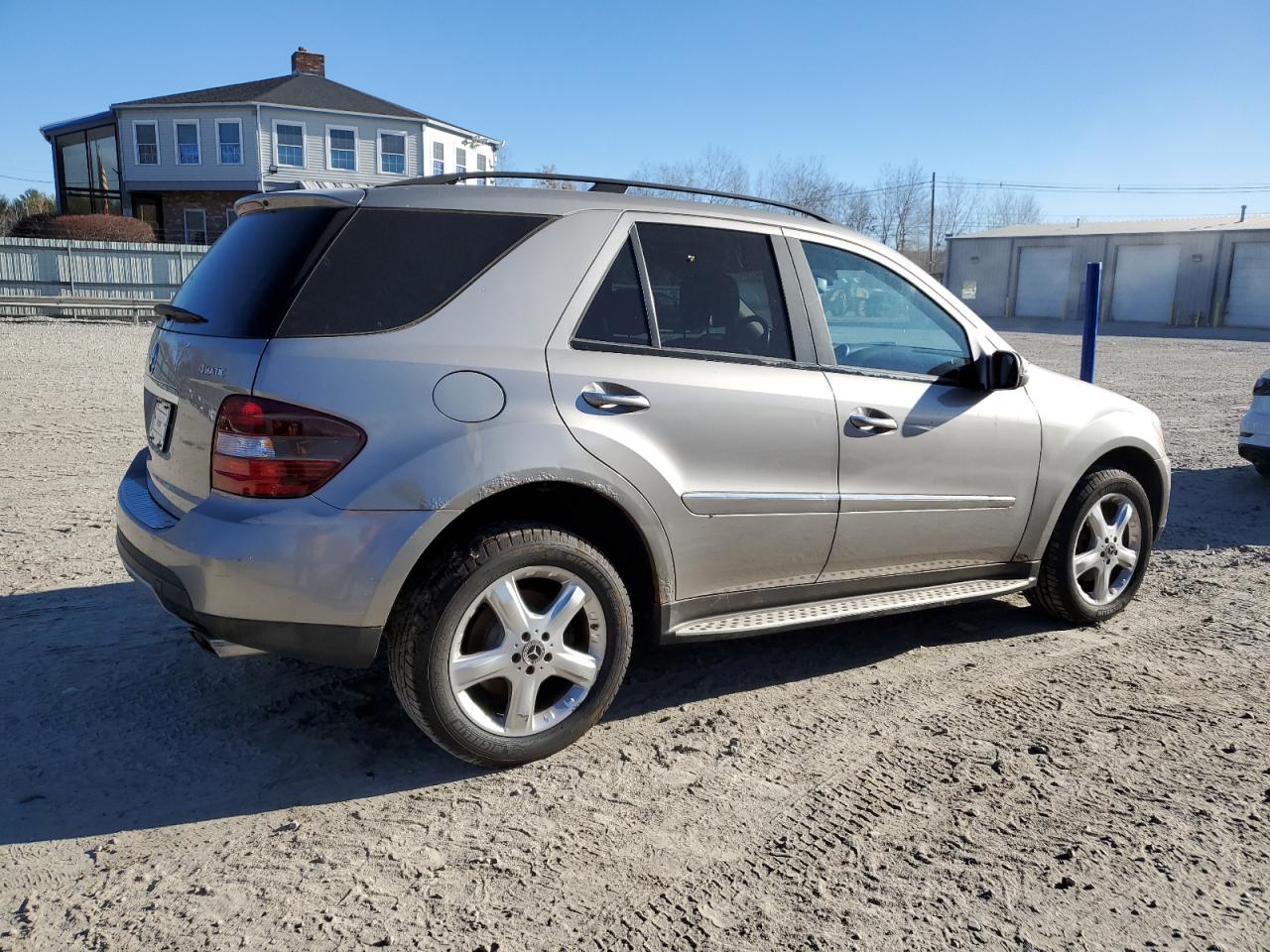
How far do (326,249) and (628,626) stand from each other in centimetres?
162

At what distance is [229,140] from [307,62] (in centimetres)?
578

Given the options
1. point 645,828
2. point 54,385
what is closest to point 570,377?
point 645,828

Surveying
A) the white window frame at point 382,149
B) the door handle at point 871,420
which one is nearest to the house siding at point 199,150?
the white window frame at point 382,149

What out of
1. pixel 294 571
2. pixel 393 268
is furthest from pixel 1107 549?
pixel 294 571

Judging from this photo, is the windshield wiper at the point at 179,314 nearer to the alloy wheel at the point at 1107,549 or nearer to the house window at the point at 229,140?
the alloy wheel at the point at 1107,549

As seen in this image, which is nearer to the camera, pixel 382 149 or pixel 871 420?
pixel 871 420

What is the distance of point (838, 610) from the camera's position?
4.09m

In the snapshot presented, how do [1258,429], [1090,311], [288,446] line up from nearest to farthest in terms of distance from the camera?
[288,446] < [1258,429] < [1090,311]

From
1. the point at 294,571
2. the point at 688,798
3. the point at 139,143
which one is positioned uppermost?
the point at 139,143

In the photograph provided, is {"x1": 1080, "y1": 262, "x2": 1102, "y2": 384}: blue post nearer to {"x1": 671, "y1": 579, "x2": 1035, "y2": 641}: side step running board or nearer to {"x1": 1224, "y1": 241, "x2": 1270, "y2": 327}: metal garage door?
{"x1": 671, "y1": 579, "x2": 1035, "y2": 641}: side step running board

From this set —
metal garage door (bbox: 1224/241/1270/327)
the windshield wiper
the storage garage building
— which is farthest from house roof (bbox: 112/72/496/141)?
the windshield wiper

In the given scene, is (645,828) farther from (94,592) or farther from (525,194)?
(94,592)

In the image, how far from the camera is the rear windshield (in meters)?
3.20

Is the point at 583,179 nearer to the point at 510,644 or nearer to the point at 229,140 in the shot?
the point at 510,644
